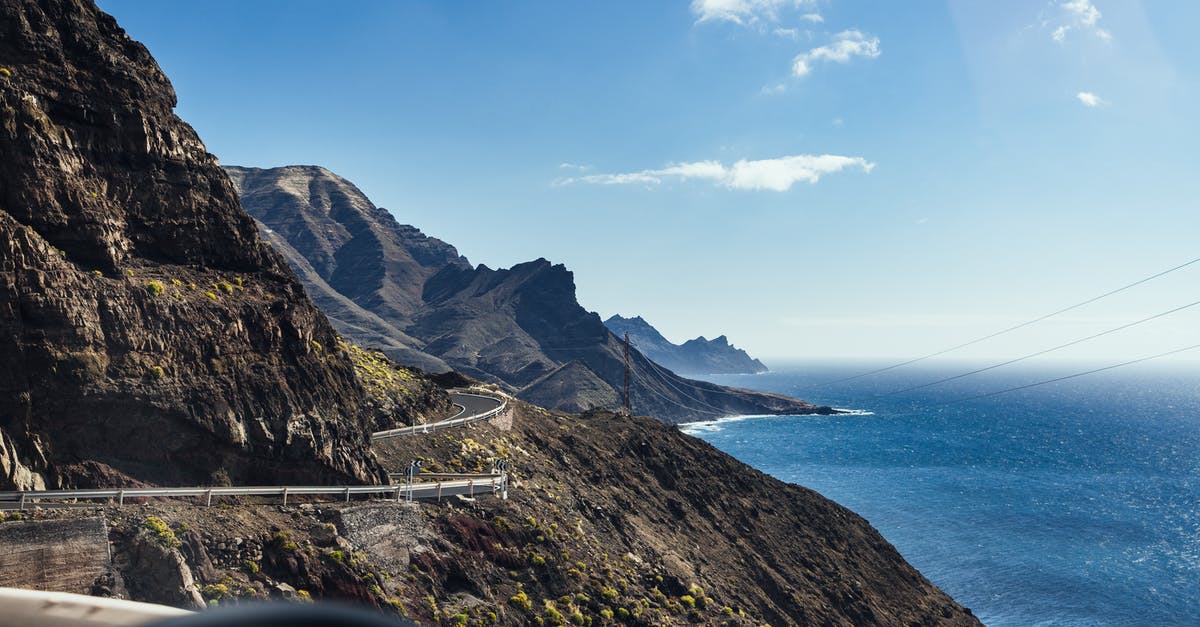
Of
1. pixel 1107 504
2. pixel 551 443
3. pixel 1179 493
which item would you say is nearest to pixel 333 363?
pixel 551 443

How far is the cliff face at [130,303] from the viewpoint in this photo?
23.2 meters

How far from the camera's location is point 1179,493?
381 ft

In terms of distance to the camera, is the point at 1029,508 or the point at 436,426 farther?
the point at 1029,508

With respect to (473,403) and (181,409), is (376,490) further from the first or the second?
(473,403)

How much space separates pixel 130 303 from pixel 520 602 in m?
19.5

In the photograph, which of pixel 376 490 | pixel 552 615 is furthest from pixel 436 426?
pixel 552 615

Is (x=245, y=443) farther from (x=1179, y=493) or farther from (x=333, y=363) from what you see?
(x=1179, y=493)

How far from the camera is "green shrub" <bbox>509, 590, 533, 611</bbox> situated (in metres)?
30.7

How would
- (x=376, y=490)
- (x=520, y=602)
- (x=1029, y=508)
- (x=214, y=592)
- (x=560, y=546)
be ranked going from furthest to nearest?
(x=1029, y=508) → (x=560, y=546) → (x=520, y=602) → (x=376, y=490) → (x=214, y=592)

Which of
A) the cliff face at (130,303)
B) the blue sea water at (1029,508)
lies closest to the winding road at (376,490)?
the cliff face at (130,303)

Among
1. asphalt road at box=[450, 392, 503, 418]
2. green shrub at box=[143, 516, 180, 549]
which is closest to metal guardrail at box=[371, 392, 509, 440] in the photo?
asphalt road at box=[450, 392, 503, 418]

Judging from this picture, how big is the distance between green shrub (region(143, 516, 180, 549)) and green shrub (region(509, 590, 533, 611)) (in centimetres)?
1419

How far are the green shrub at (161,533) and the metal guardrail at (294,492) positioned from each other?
172 cm

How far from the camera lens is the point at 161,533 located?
834 inches
